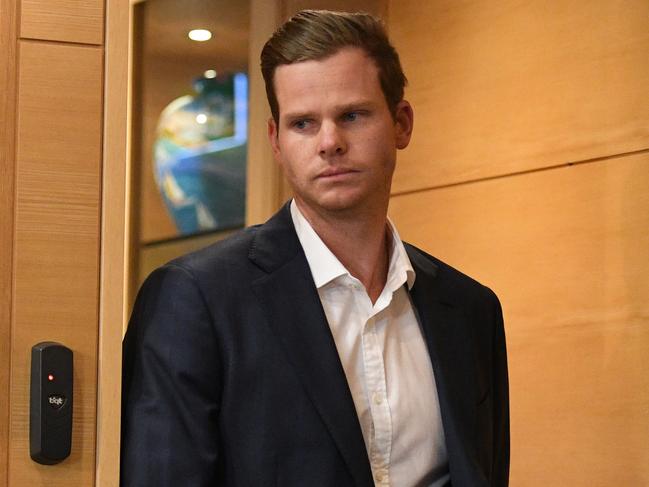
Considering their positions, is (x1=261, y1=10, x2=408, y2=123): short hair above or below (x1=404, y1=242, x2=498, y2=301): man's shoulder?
above

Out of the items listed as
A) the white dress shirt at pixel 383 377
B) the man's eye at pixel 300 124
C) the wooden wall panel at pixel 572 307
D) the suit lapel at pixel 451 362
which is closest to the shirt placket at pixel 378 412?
the white dress shirt at pixel 383 377

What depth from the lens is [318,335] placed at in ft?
7.23

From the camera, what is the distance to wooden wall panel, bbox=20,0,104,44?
208cm

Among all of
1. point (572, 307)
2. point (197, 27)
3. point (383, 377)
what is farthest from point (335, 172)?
point (197, 27)

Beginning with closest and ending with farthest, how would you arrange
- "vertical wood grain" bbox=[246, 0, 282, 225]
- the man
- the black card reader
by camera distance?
the black card reader → the man → "vertical wood grain" bbox=[246, 0, 282, 225]

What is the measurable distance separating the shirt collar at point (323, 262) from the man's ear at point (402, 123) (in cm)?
21

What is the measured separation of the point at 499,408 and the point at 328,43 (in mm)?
855

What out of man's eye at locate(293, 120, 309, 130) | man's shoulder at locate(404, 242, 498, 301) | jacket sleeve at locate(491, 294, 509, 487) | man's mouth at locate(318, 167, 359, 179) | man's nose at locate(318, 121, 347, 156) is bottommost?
jacket sleeve at locate(491, 294, 509, 487)

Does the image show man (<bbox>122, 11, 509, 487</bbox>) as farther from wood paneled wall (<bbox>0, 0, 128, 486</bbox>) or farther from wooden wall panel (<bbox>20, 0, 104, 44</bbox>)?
wooden wall panel (<bbox>20, 0, 104, 44</bbox>)

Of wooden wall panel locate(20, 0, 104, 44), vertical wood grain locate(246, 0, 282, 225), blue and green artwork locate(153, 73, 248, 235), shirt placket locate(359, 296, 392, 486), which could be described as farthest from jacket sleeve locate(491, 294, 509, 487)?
blue and green artwork locate(153, 73, 248, 235)

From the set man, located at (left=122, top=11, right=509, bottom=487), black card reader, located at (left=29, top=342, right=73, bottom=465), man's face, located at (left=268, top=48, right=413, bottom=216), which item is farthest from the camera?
man's face, located at (left=268, top=48, right=413, bottom=216)

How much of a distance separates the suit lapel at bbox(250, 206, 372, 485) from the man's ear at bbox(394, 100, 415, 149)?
31 cm

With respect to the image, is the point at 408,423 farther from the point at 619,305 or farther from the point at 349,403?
the point at 619,305

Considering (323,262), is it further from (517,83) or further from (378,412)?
(517,83)
